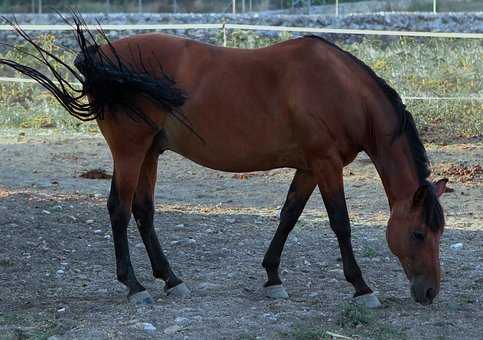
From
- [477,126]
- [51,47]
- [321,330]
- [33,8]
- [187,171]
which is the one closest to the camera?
[321,330]

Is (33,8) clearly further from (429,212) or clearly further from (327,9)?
(429,212)

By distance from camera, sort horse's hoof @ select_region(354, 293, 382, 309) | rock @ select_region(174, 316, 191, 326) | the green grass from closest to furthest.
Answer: rock @ select_region(174, 316, 191, 326), horse's hoof @ select_region(354, 293, 382, 309), the green grass

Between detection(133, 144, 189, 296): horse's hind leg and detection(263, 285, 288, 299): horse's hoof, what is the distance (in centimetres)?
53

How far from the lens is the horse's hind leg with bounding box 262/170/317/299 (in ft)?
20.1

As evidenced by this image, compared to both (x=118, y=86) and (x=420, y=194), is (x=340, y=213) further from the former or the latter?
(x=118, y=86)

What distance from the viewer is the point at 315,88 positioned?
5.79m

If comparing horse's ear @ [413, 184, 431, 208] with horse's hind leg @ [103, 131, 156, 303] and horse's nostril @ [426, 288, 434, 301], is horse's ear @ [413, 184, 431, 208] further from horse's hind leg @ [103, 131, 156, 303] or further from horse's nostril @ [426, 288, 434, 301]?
horse's hind leg @ [103, 131, 156, 303]

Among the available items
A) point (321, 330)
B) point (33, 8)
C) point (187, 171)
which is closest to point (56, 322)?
point (321, 330)

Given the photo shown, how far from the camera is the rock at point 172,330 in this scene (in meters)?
5.16

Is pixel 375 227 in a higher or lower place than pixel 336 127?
lower

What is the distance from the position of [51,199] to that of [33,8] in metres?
21.7

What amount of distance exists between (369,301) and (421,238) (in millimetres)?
539

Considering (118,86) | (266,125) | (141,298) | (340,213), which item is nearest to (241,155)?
(266,125)

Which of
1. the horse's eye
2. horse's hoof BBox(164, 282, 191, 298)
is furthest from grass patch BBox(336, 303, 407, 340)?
horse's hoof BBox(164, 282, 191, 298)
